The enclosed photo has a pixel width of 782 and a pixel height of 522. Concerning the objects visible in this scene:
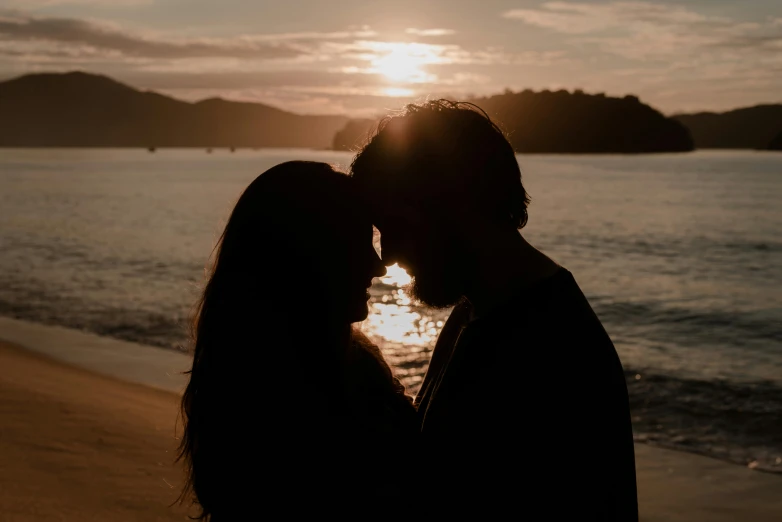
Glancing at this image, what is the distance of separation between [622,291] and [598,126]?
6780 inches

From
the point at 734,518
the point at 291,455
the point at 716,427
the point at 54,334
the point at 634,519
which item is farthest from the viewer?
the point at 54,334

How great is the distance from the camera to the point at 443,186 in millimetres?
2730

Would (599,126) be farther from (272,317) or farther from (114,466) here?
(272,317)

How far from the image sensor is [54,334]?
14.1 meters

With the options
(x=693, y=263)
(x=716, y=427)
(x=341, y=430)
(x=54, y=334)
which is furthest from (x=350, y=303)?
(x=693, y=263)

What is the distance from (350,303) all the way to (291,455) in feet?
1.72

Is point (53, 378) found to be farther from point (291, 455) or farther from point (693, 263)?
point (693, 263)

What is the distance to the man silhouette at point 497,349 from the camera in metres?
2.27

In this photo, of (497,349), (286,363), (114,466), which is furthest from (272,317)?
(114,466)

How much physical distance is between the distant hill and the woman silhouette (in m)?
164

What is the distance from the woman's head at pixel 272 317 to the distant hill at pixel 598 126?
539ft

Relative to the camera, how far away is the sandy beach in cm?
584

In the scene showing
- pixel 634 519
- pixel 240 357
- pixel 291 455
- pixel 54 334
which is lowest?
pixel 54 334

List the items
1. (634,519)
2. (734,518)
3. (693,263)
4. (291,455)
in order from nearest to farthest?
(291,455), (634,519), (734,518), (693,263)
